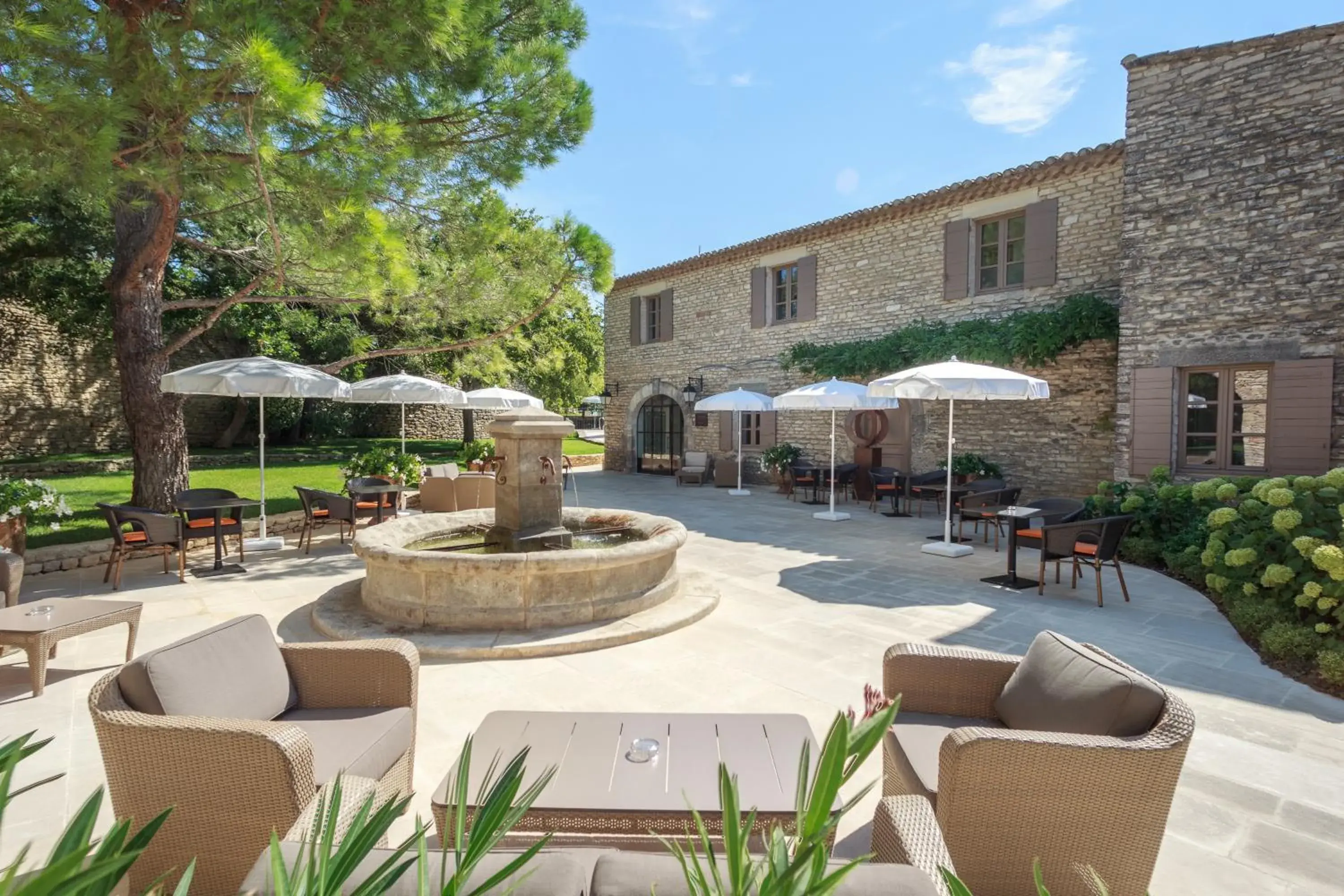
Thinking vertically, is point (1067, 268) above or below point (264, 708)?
above

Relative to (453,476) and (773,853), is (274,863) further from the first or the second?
(453,476)

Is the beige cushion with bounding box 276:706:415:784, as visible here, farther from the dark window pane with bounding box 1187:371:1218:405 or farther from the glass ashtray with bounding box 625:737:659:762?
the dark window pane with bounding box 1187:371:1218:405

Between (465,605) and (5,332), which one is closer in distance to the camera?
(465,605)

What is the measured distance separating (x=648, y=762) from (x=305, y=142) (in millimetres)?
5482

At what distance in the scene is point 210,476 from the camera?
13.5m

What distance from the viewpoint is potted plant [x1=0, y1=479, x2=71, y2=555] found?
5930mm

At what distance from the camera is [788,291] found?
1391 cm

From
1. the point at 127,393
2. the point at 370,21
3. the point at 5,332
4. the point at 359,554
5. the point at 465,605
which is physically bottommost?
the point at 465,605

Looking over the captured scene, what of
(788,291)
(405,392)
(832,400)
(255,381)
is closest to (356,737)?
(255,381)

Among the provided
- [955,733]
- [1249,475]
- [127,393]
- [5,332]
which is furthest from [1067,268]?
[5,332]

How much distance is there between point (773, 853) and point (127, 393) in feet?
28.6

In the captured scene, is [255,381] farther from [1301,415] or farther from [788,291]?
[1301,415]

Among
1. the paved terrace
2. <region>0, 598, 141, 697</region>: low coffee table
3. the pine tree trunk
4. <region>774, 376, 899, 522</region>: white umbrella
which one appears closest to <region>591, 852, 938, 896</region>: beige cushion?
the paved terrace

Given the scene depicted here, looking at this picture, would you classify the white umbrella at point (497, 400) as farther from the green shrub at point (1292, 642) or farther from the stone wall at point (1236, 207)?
the green shrub at point (1292, 642)
